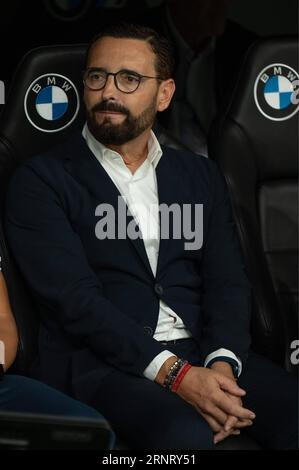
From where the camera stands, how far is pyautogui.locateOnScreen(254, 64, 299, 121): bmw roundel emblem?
219 centimetres

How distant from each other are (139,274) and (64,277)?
0.18 metres

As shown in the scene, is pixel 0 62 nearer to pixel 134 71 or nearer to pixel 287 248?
pixel 134 71

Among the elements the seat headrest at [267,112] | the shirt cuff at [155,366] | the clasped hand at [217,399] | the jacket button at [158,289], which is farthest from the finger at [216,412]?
the seat headrest at [267,112]

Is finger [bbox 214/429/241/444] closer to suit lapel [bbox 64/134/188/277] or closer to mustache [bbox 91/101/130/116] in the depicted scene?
suit lapel [bbox 64/134/188/277]

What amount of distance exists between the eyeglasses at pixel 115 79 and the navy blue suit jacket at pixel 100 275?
13 centimetres

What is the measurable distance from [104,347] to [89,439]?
26.0 inches

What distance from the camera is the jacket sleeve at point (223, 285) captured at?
6.22 feet

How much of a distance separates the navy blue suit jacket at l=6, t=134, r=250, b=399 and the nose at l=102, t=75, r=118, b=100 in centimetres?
12

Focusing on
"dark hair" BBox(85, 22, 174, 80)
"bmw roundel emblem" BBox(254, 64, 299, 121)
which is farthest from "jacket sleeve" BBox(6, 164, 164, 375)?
"bmw roundel emblem" BBox(254, 64, 299, 121)

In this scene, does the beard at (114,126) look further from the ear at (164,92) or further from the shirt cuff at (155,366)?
the shirt cuff at (155,366)

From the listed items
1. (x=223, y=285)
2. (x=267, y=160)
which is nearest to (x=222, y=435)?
(x=223, y=285)

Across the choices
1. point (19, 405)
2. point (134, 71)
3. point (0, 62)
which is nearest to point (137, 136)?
point (134, 71)

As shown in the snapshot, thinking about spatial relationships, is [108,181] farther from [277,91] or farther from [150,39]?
[277,91]

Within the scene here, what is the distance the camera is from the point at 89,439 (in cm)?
111
